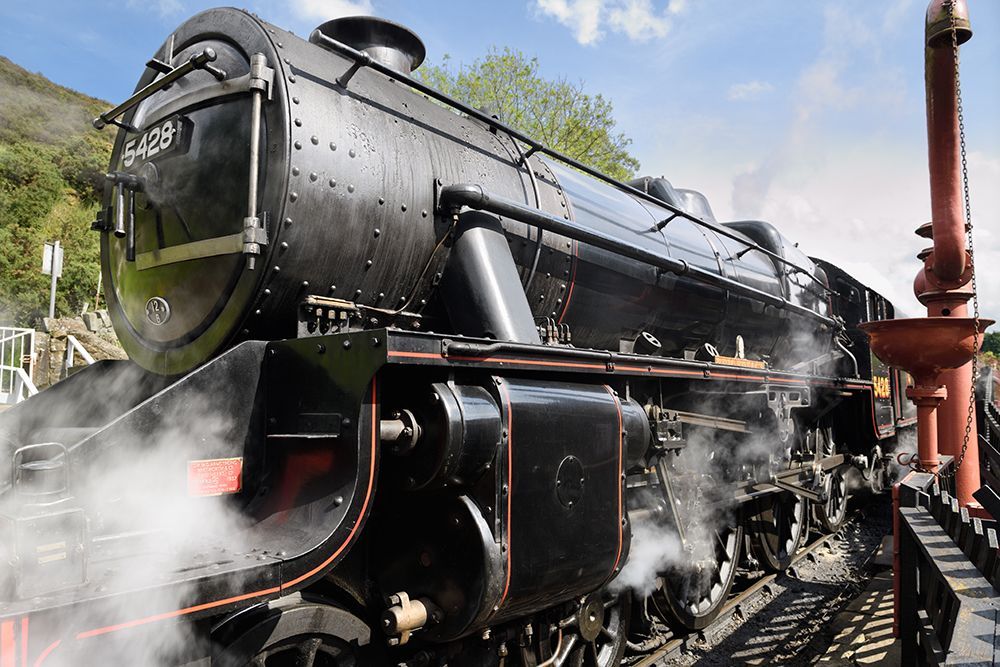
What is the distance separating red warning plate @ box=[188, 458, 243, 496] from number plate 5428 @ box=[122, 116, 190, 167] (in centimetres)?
133

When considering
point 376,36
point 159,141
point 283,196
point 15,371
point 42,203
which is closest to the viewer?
point 283,196

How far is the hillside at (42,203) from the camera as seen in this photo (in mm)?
28000

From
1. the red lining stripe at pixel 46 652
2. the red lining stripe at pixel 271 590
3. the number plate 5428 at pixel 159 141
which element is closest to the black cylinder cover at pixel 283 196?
the number plate 5428 at pixel 159 141

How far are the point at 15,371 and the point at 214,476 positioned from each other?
A: 13.9 meters

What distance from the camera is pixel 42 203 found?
3189cm

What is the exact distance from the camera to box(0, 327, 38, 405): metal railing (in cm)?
1056

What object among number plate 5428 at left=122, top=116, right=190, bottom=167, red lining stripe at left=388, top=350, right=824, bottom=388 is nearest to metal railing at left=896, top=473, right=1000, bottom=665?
red lining stripe at left=388, top=350, right=824, bottom=388

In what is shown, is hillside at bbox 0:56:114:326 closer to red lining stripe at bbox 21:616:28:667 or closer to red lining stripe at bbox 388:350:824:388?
red lining stripe at bbox 388:350:824:388

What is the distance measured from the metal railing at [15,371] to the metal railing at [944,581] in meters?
10.3

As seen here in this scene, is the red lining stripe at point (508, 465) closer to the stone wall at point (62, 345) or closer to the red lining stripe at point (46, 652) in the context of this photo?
the red lining stripe at point (46, 652)

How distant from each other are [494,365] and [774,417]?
3342 millimetres

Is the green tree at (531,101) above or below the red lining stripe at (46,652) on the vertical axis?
above

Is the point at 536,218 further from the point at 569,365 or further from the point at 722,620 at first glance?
the point at 722,620

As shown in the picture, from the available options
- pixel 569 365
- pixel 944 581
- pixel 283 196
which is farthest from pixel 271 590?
pixel 944 581
